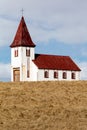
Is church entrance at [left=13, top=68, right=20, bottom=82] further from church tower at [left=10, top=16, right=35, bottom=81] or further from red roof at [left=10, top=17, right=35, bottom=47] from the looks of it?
red roof at [left=10, top=17, right=35, bottom=47]

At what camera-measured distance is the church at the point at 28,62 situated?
89.1m

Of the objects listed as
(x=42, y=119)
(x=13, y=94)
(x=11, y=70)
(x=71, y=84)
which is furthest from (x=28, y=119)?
(x=11, y=70)

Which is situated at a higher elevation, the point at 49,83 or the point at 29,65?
the point at 49,83

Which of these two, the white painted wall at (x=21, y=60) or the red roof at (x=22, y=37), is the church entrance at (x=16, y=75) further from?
the red roof at (x=22, y=37)

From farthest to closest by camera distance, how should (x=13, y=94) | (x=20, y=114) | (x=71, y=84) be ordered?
(x=71, y=84) → (x=13, y=94) → (x=20, y=114)

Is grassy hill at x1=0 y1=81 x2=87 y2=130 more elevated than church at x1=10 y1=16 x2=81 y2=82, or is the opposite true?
grassy hill at x1=0 y1=81 x2=87 y2=130

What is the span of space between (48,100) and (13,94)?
3747mm

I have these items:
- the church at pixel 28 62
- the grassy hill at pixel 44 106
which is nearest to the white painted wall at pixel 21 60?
the church at pixel 28 62

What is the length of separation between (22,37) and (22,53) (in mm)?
3074

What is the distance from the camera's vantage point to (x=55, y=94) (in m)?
40.1

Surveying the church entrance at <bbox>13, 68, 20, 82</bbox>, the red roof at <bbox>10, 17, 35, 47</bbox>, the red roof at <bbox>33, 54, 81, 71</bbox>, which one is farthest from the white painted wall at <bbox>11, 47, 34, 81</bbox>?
the red roof at <bbox>33, 54, 81, 71</bbox>

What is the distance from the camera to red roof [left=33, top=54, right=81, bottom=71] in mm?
90181

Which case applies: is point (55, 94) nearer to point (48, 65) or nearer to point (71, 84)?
point (71, 84)

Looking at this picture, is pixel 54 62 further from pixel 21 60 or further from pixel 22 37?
pixel 22 37
